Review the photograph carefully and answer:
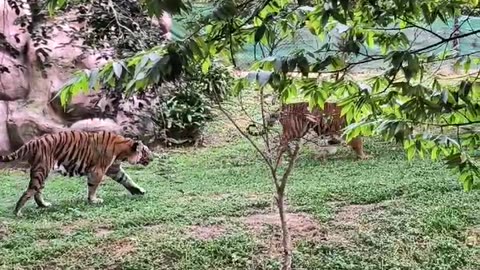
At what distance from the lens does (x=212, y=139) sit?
28.1 ft

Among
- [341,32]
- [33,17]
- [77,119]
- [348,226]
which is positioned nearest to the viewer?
[341,32]

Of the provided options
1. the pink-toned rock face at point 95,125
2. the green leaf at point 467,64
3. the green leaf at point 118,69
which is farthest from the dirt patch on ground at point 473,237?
the pink-toned rock face at point 95,125

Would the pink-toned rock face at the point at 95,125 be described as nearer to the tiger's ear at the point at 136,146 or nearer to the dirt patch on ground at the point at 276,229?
the tiger's ear at the point at 136,146

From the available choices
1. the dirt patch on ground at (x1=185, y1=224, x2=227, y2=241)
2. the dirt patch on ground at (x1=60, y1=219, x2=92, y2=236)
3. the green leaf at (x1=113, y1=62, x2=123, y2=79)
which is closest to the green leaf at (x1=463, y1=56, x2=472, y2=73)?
the green leaf at (x1=113, y1=62, x2=123, y2=79)

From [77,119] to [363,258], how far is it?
16.3ft

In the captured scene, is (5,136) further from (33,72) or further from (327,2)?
(327,2)

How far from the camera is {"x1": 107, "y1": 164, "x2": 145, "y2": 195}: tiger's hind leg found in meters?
5.52

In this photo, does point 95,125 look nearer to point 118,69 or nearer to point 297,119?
point 297,119

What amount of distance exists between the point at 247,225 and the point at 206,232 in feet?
0.97

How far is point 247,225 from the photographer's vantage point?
4.28 metres

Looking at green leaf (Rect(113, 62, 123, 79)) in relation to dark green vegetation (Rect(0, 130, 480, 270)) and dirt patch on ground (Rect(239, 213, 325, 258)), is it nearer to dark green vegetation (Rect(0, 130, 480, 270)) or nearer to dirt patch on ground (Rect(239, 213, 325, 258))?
dark green vegetation (Rect(0, 130, 480, 270))

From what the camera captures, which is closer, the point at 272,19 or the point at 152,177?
the point at 272,19

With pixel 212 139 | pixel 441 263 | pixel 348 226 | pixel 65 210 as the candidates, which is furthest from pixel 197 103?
pixel 441 263

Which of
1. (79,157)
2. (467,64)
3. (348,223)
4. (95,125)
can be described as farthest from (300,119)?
(95,125)
